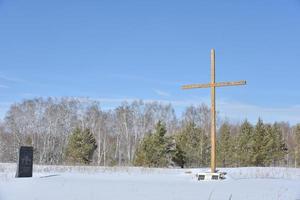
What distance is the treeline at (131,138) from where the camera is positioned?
4200cm

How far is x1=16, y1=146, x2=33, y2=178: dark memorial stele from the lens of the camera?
16.6 m

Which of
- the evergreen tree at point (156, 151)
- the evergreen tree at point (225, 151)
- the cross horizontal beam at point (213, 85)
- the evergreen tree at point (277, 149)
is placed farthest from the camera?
the evergreen tree at point (225, 151)

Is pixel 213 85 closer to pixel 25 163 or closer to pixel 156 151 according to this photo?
pixel 25 163

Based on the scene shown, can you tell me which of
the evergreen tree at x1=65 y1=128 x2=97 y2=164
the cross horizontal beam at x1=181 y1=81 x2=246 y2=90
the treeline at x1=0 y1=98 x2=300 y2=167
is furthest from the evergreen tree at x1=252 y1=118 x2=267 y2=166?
the cross horizontal beam at x1=181 y1=81 x2=246 y2=90

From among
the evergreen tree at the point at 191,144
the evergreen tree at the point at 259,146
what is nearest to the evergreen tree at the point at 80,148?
the evergreen tree at the point at 191,144

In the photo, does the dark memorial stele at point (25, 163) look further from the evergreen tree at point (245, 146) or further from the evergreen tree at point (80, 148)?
the evergreen tree at point (245, 146)

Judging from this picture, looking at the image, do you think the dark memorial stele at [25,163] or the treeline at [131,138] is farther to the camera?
the treeline at [131,138]

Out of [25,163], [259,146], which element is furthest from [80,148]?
[25,163]

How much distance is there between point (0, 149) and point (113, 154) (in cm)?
1526

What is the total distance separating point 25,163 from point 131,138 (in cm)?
4620

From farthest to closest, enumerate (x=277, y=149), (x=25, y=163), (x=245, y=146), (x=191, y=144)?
1. (x=277, y=149)
2. (x=245, y=146)
3. (x=191, y=144)
4. (x=25, y=163)

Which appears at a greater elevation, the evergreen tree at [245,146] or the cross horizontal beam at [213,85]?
the cross horizontal beam at [213,85]

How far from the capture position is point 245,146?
151 feet

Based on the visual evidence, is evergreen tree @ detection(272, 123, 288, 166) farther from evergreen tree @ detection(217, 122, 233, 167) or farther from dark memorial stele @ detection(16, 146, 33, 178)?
dark memorial stele @ detection(16, 146, 33, 178)
